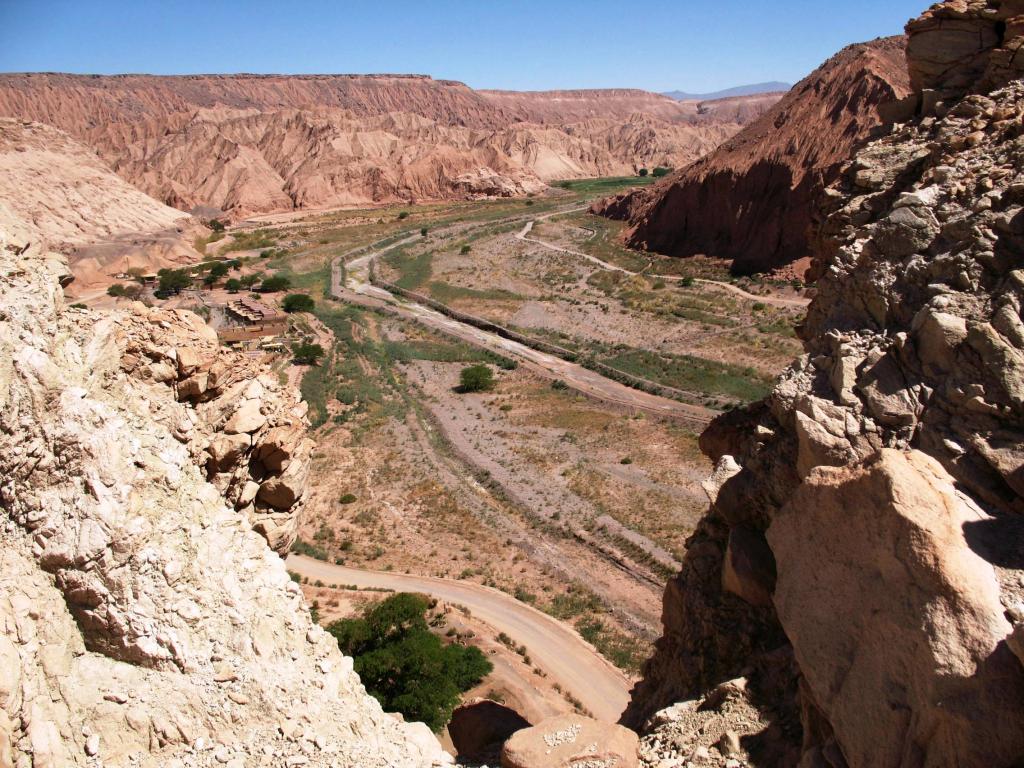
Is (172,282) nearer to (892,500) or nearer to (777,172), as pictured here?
(777,172)

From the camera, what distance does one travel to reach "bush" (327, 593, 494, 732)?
19609 mm

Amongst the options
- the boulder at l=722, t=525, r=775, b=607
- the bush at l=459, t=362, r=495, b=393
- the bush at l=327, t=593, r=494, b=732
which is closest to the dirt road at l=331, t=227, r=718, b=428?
the bush at l=459, t=362, r=495, b=393

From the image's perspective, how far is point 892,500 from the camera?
317 inches

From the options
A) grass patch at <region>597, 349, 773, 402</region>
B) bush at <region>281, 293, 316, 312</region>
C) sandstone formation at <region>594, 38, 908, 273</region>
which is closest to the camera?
grass patch at <region>597, 349, 773, 402</region>

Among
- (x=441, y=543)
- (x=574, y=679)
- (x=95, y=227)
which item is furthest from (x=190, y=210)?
(x=574, y=679)

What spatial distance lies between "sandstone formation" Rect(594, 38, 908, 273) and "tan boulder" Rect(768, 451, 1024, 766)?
225 ft

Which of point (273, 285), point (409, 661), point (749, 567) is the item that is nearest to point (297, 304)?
point (273, 285)

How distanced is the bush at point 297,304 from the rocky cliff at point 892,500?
58885 mm

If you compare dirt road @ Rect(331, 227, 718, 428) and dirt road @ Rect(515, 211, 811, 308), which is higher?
dirt road @ Rect(515, 211, 811, 308)

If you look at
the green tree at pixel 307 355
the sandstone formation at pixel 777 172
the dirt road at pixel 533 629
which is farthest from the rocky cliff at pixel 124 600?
the sandstone formation at pixel 777 172

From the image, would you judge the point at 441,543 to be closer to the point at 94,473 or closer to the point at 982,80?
the point at 94,473

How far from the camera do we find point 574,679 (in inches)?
858

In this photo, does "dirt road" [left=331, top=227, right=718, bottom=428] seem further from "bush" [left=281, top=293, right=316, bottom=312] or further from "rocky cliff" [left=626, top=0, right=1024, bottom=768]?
"rocky cliff" [left=626, top=0, right=1024, bottom=768]

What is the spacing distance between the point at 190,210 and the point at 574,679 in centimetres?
13352
